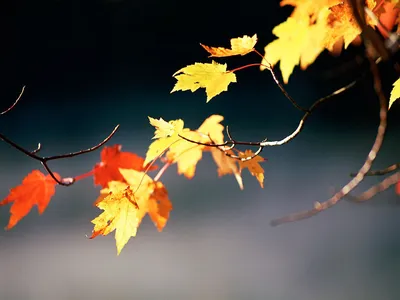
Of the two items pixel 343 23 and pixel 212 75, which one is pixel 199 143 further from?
pixel 343 23

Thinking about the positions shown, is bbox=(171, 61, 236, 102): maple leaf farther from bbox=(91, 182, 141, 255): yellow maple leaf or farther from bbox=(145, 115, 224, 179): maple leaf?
bbox=(91, 182, 141, 255): yellow maple leaf

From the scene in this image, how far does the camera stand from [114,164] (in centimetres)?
94

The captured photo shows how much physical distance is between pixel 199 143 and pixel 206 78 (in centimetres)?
10

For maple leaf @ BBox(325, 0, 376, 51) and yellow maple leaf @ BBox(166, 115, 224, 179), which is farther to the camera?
yellow maple leaf @ BBox(166, 115, 224, 179)

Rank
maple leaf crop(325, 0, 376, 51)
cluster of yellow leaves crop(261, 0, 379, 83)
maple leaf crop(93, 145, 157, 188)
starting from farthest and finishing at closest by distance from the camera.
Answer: maple leaf crop(93, 145, 157, 188), cluster of yellow leaves crop(261, 0, 379, 83), maple leaf crop(325, 0, 376, 51)

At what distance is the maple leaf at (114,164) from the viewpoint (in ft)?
3.03

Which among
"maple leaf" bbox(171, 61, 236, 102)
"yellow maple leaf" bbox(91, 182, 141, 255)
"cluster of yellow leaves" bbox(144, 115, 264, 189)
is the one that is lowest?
"yellow maple leaf" bbox(91, 182, 141, 255)

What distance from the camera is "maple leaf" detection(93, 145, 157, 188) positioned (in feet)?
3.03

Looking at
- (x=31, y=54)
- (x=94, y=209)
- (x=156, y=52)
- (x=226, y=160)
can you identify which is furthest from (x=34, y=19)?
(x=226, y=160)

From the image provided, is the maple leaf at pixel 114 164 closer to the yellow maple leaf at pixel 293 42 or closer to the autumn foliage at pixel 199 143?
the autumn foliage at pixel 199 143

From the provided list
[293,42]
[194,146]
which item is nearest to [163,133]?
[194,146]

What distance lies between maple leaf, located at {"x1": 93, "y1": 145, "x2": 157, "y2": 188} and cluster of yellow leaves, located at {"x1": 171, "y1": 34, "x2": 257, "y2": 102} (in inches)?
11.7

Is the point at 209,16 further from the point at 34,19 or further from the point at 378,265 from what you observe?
the point at 378,265

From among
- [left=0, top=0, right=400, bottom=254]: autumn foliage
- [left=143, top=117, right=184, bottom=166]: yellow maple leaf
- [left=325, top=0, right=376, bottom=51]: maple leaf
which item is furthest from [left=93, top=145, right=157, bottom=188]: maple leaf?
[left=325, top=0, right=376, bottom=51]: maple leaf
